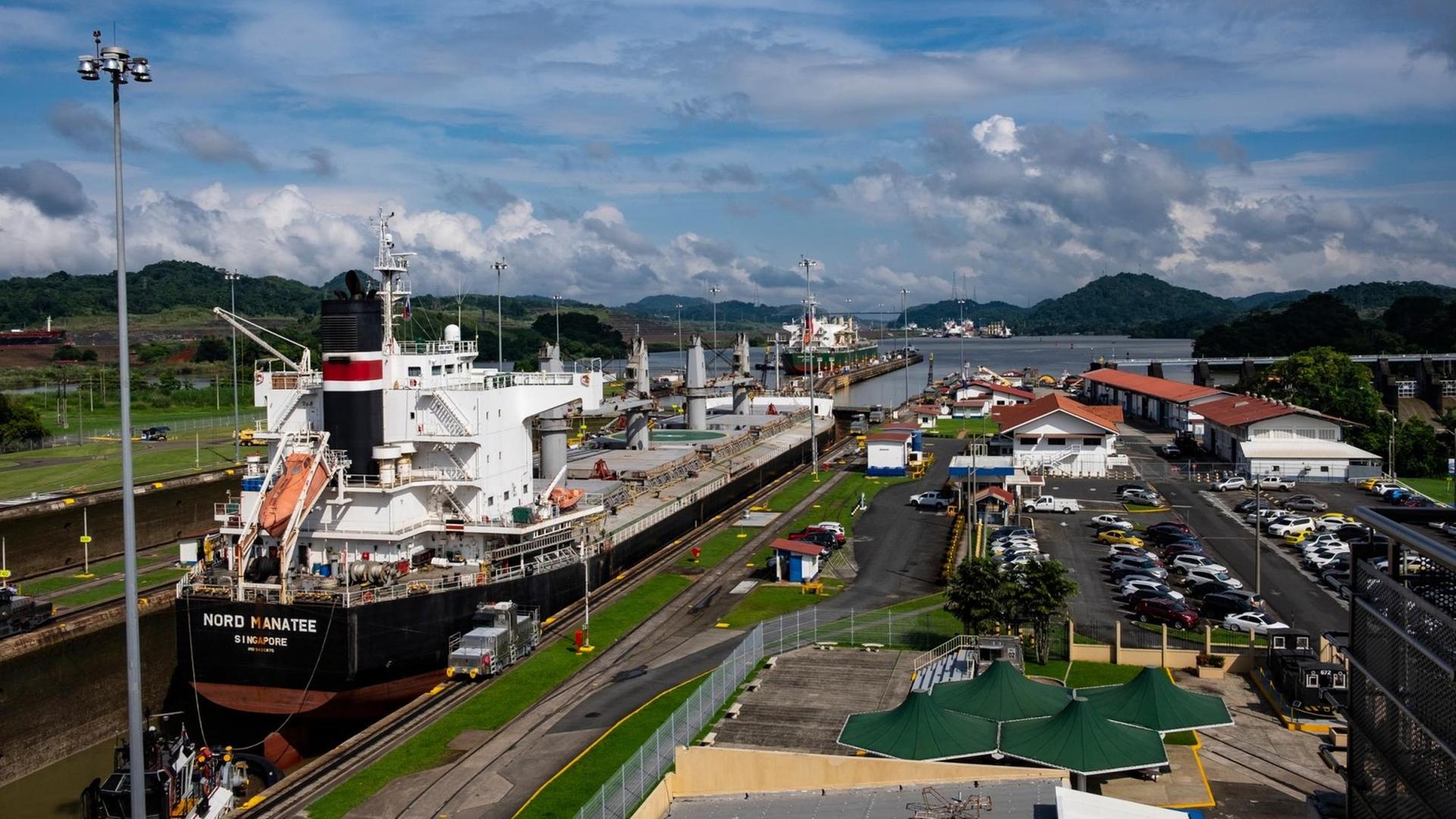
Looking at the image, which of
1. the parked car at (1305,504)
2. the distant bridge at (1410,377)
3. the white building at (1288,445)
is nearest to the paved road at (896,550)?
the parked car at (1305,504)

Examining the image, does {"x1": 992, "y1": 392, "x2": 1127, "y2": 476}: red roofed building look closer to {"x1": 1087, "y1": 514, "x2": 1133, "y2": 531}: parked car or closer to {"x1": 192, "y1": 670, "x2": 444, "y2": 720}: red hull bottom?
{"x1": 1087, "y1": 514, "x2": 1133, "y2": 531}: parked car

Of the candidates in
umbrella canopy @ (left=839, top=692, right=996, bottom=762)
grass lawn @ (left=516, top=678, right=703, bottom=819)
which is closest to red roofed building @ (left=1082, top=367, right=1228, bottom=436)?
grass lawn @ (left=516, top=678, right=703, bottom=819)

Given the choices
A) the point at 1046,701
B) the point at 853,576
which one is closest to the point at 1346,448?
the point at 853,576

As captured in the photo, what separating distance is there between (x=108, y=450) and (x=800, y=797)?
57032 millimetres

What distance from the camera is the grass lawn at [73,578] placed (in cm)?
3816

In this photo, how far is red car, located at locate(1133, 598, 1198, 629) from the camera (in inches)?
1334

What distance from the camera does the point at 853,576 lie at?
132 ft

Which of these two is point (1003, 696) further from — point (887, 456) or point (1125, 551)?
point (887, 456)

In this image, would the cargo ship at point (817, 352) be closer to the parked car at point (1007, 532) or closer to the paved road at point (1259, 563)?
the paved road at point (1259, 563)

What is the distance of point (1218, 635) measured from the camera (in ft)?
108

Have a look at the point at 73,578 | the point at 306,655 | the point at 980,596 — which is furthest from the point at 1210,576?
the point at 73,578

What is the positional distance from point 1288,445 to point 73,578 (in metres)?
60.4

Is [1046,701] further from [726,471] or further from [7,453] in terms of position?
[7,453]

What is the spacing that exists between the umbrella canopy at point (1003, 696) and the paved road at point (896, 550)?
1256 centimetres
